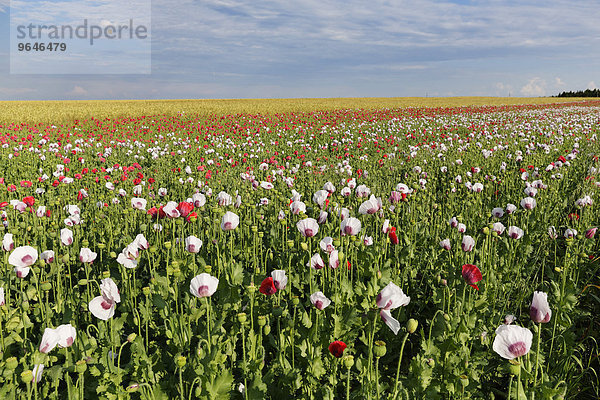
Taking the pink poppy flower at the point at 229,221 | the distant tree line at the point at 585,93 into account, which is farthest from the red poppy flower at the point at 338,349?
the distant tree line at the point at 585,93

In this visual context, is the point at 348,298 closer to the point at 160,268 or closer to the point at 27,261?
the point at 160,268

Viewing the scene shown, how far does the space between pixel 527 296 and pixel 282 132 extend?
1154 cm

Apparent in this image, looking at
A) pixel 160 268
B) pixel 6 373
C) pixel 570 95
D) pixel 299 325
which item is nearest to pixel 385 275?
pixel 299 325

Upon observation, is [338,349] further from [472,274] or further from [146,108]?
[146,108]

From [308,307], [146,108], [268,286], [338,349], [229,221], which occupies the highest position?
[146,108]

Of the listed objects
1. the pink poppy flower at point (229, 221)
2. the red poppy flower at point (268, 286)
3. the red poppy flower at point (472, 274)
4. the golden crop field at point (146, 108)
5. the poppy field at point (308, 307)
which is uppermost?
the golden crop field at point (146, 108)

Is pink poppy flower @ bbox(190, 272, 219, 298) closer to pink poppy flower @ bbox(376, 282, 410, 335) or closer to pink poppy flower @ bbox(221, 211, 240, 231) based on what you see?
pink poppy flower @ bbox(376, 282, 410, 335)

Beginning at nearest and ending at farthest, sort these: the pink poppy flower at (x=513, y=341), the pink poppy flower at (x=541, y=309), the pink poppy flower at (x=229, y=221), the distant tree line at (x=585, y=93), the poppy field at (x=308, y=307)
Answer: the pink poppy flower at (x=513, y=341)
the pink poppy flower at (x=541, y=309)
the poppy field at (x=308, y=307)
the pink poppy flower at (x=229, y=221)
the distant tree line at (x=585, y=93)

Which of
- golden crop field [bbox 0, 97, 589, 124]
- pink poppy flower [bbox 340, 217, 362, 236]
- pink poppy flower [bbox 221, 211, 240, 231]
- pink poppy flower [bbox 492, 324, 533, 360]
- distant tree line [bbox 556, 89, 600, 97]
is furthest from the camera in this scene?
distant tree line [bbox 556, 89, 600, 97]

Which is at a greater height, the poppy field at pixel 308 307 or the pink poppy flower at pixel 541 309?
the pink poppy flower at pixel 541 309

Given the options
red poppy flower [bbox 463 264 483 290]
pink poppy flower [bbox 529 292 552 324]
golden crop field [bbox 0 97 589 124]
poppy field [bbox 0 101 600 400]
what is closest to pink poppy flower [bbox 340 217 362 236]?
poppy field [bbox 0 101 600 400]

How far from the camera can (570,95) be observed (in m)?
78.1

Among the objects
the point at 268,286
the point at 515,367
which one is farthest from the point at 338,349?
the point at 515,367

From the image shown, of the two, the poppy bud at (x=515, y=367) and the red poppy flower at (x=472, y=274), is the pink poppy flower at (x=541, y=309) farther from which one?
the red poppy flower at (x=472, y=274)
